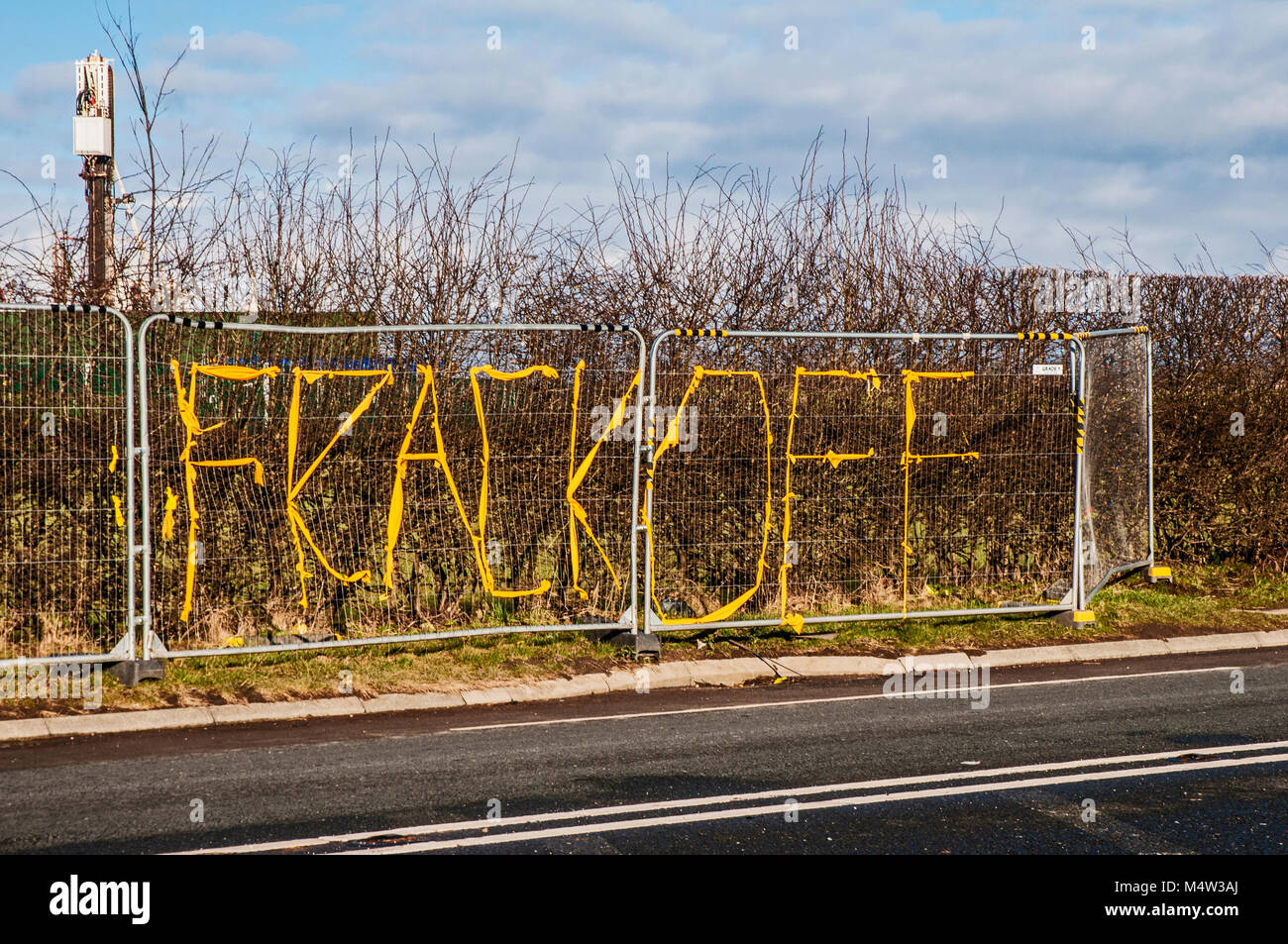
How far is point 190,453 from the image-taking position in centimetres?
862

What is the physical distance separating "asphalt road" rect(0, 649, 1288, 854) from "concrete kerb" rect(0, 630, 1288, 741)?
20 cm

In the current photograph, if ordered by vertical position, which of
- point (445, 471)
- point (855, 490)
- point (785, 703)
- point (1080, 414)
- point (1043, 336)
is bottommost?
point (785, 703)

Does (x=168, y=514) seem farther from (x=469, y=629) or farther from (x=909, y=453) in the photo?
(x=909, y=453)

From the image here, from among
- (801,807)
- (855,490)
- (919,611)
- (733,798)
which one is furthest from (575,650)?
(801,807)

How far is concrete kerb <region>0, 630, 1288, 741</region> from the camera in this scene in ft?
24.6

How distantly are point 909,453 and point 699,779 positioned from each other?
4932 mm

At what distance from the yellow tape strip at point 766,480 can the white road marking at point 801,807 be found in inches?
149

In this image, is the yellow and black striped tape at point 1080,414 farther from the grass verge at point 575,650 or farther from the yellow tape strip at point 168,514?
the yellow tape strip at point 168,514

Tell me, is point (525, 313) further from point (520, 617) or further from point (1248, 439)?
point (1248, 439)

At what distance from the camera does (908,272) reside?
44.8 ft

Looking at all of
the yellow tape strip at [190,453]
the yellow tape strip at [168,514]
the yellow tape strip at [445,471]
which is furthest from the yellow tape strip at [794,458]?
the yellow tape strip at [168,514]

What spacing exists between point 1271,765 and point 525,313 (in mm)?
7782

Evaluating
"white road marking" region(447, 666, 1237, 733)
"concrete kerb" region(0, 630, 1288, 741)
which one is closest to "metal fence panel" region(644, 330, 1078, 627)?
"concrete kerb" region(0, 630, 1288, 741)

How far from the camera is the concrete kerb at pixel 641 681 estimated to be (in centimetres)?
750
